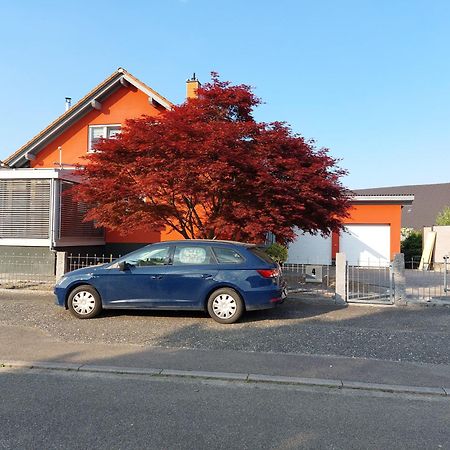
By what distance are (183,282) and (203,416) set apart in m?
4.03

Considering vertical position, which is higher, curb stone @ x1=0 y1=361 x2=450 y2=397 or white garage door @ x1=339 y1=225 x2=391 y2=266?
white garage door @ x1=339 y1=225 x2=391 y2=266

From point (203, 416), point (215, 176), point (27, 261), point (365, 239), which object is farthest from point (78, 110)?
point (203, 416)

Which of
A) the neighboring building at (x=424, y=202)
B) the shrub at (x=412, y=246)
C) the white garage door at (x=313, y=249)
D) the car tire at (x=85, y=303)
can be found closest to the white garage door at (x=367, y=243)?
the white garage door at (x=313, y=249)

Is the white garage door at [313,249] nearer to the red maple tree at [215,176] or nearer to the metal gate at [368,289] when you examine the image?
the metal gate at [368,289]

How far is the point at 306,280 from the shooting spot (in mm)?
12438

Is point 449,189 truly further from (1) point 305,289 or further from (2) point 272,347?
(2) point 272,347

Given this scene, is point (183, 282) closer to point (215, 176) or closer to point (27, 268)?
point (215, 176)

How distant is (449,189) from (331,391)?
147 feet

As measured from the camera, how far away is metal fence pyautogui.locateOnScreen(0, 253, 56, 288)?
1294 cm

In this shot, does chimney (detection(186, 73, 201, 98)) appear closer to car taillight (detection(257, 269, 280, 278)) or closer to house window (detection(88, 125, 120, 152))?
house window (detection(88, 125, 120, 152))

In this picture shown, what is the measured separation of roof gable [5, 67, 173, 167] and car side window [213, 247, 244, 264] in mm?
9724

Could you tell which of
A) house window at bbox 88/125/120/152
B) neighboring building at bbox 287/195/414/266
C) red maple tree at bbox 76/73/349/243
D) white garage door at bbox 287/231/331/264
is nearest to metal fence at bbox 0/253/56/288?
red maple tree at bbox 76/73/349/243

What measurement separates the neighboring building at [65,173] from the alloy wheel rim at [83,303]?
3.24 metres

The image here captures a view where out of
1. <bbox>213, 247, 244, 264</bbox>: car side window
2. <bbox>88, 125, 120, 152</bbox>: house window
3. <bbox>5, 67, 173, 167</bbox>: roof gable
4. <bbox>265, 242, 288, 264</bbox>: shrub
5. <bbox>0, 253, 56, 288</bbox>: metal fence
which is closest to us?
<bbox>213, 247, 244, 264</bbox>: car side window
